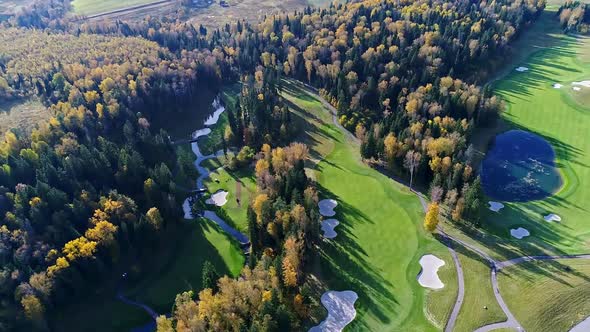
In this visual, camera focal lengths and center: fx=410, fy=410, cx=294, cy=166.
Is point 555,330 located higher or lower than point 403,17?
lower

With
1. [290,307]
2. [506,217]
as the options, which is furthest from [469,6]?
[290,307]

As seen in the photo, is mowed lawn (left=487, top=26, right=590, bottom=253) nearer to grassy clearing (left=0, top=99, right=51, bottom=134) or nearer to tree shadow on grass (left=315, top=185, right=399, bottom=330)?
tree shadow on grass (left=315, top=185, right=399, bottom=330)

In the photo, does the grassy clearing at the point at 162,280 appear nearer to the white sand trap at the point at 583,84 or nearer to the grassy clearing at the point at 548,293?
the grassy clearing at the point at 548,293

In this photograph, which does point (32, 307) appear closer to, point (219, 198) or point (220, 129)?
point (219, 198)

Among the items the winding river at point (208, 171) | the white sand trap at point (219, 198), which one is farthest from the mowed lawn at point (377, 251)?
the white sand trap at point (219, 198)

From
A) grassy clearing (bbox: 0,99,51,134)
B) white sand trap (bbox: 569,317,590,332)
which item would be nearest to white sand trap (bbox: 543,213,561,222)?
white sand trap (bbox: 569,317,590,332)

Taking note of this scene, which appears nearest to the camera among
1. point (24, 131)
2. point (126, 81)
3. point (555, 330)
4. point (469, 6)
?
point (555, 330)

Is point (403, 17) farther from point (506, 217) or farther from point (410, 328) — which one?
point (410, 328)
